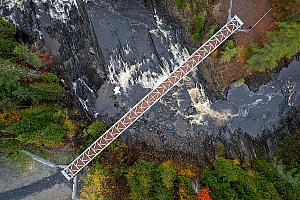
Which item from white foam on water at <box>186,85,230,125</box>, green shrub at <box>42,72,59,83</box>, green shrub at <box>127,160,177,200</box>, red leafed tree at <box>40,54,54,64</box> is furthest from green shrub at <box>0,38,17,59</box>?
white foam on water at <box>186,85,230,125</box>

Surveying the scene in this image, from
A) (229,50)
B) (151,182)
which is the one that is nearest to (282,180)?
(151,182)

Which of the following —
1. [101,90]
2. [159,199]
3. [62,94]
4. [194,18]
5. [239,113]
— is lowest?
[159,199]

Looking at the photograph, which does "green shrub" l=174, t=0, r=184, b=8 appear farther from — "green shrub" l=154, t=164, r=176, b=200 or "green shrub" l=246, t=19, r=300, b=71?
"green shrub" l=154, t=164, r=176, b=200

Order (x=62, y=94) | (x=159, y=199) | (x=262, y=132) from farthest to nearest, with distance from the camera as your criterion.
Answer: (x=262, y=132) → (x=62, y=94) → (x=159, y=199)

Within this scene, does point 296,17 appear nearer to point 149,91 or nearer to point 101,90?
point 149,91

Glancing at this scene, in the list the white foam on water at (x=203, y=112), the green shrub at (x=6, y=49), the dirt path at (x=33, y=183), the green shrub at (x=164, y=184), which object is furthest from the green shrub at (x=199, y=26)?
the dirt path at (x=33, y=183)

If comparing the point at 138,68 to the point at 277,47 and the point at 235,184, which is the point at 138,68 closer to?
the point at 277,47

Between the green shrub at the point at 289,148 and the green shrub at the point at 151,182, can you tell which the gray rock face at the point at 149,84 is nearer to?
the green shrub at the point at 289,148

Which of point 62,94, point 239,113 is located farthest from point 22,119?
point 239,113
